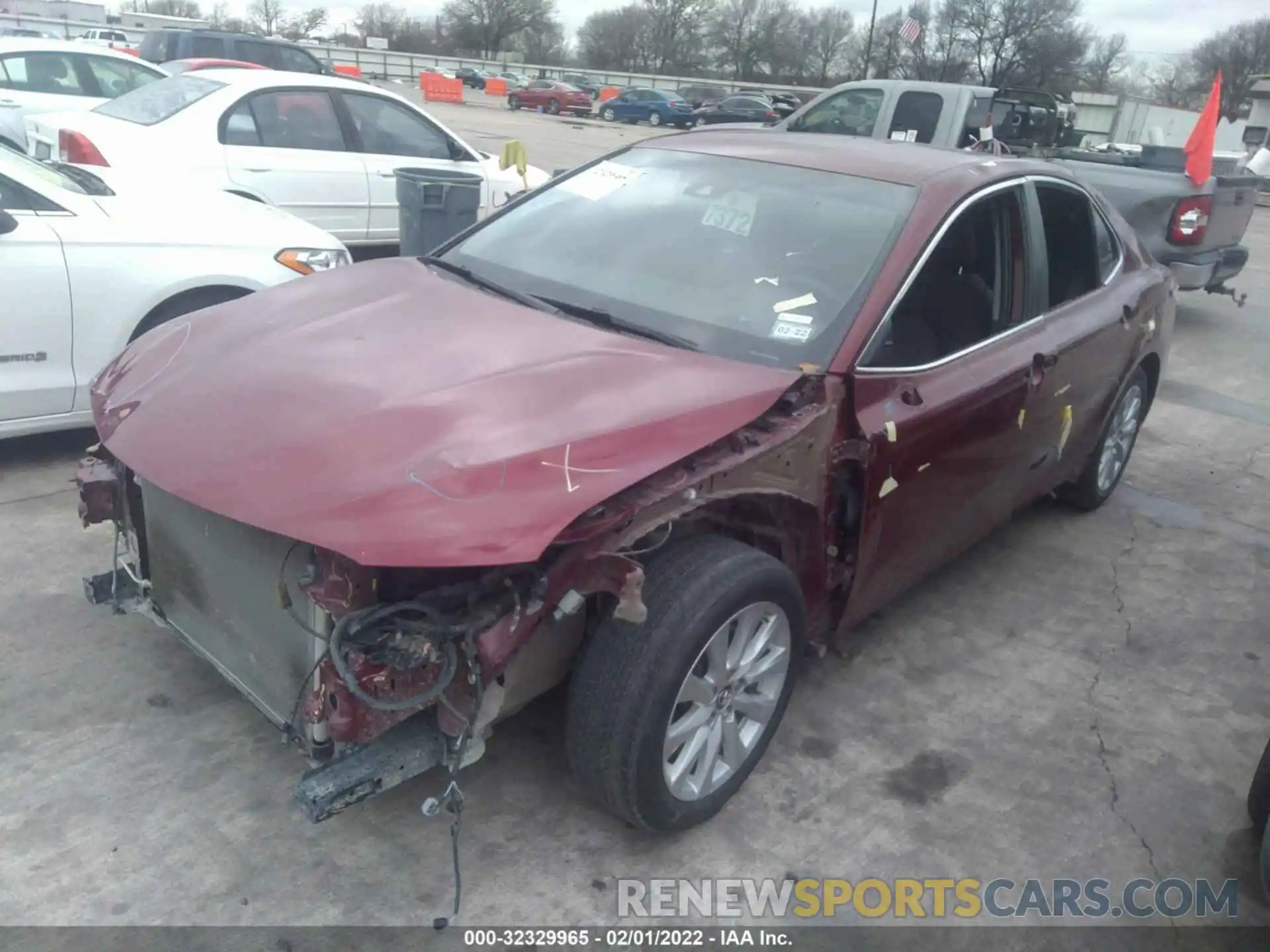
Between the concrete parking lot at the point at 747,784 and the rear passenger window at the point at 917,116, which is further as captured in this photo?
the rear passenger window at the point at 917,116

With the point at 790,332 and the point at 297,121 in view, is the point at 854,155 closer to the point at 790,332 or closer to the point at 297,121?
the point at 790,332

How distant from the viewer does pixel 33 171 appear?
473 centimetres

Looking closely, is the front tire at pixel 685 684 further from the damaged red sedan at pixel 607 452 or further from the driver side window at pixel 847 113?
the driver side window at pixel 847 113

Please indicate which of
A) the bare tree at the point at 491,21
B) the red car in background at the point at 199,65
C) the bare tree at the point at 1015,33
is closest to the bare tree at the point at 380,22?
the bare tree at the point at 491,21

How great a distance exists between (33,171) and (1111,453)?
5324 mm

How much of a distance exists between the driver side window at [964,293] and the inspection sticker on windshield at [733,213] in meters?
0.61

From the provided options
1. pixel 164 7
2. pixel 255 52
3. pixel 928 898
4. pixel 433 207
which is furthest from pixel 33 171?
pixel 164 7

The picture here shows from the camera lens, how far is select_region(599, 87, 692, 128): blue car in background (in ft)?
125

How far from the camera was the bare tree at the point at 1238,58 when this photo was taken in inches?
2256

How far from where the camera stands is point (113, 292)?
178 inches

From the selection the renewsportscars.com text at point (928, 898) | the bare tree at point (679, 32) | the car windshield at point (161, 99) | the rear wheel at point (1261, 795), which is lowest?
the renewsportscars.com text at point (928, 898)

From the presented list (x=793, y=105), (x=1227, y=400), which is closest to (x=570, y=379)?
(x=1227, y=400)

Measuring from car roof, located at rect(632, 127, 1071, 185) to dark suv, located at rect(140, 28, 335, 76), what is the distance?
Answer: 13.0 meters

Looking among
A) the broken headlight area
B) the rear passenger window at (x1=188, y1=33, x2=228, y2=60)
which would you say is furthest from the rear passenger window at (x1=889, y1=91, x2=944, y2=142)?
the rear passenger window at (x1=188, y1=33, x2=228, y2=60)
